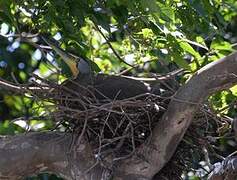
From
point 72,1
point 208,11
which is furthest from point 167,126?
point 72,1

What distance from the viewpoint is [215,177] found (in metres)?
2.12

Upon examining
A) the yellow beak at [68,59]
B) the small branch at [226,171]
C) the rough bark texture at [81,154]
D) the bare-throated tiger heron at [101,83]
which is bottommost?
the small branch at [226,171]

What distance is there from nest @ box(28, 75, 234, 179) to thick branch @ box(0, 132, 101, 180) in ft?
0.15

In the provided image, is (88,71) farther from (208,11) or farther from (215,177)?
(215,177)

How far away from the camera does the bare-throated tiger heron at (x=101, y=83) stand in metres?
2.37

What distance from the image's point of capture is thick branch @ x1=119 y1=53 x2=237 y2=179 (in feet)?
6.78

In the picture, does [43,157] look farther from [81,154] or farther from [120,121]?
[120,121]

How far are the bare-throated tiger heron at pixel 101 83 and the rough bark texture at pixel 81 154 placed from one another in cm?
23

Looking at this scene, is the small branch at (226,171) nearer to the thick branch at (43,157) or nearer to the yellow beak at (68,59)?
the thick branch at (43,157)

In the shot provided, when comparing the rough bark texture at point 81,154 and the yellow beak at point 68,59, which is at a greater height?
the yellow beak at point 68,59

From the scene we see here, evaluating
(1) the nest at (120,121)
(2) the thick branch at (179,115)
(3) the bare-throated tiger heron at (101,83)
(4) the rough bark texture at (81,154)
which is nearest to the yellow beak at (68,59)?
(3) the bare-throated tiger heron at (101,83)

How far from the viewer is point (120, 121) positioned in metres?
2.20

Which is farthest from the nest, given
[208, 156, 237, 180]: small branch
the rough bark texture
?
[208, 156, 237, 180]: small branch

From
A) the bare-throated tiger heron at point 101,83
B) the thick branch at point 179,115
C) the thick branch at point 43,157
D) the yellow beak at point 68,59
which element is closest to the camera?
the thick branch at point 179,115
